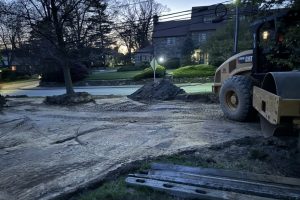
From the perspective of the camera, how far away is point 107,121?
36.7ft

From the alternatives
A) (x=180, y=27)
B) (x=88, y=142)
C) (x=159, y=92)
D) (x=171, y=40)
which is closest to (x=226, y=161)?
(x=88, y=142)

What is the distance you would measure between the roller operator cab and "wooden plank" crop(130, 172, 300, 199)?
777 mm

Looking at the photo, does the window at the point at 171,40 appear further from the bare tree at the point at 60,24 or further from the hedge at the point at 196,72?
the bare tree at the point at 60,24

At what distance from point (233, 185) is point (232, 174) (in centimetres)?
47

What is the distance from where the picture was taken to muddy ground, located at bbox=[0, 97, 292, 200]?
213 inches

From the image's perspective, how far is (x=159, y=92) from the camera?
17.0m

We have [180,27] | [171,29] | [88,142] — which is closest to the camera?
[88,142]

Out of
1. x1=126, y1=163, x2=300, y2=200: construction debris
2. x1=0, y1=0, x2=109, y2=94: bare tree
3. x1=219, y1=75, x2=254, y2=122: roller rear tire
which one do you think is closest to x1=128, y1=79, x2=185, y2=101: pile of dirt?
x1=0, y1=0, x2=109, y2=94: bare tree

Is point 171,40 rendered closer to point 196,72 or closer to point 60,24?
point 196,72

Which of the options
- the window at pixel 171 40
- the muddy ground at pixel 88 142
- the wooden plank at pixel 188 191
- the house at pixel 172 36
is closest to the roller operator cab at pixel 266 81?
the muddy ground at pixel 88 142

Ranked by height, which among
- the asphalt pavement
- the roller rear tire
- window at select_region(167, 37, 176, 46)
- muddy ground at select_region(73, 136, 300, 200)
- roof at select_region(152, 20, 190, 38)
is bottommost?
the asphalt pavement

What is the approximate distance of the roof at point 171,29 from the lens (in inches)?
2524

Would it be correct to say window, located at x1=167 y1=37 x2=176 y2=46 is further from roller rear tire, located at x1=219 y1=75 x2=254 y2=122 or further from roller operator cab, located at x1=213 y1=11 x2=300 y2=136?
roller rear tire, located at x1=219 y1=75 x2=254 y2=122

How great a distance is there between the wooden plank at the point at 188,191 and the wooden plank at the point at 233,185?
0.13m
